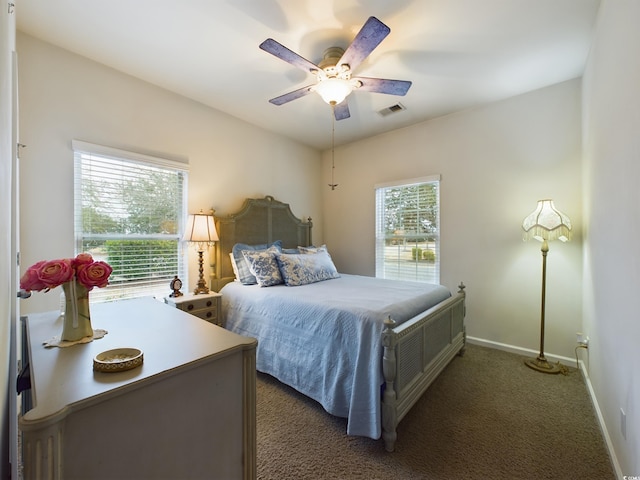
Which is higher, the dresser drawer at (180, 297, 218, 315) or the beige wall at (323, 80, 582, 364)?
the beige wall at (323, 80, 582, 364)

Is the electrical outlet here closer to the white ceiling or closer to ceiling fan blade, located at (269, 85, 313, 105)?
A: the white ceiling

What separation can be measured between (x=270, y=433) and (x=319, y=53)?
2872 millimetres

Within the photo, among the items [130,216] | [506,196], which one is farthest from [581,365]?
[130,216]

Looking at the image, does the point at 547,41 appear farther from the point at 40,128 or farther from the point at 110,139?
the point at 40,128

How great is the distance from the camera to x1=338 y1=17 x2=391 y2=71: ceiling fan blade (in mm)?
1610

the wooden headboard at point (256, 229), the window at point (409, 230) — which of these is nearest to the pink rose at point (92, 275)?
the wooden headboard at point (256, 229)

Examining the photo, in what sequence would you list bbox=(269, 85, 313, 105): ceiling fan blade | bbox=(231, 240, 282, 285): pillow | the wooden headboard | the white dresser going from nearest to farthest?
the white dresser → bbox=(269, 85, 313, 105): ceiling fan blade → bbox=(231, 240, 282, 285): pillow → the wooden headboard

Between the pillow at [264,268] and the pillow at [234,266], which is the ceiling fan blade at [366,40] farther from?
the pillow at [234,266]

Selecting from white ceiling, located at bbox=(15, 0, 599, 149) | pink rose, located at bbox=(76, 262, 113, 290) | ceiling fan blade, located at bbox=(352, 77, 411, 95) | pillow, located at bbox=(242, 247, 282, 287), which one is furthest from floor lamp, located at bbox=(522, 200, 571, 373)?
pink rose, located at bbox=(76, 262, 113, 290)

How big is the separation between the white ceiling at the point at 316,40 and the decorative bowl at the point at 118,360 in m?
2.12

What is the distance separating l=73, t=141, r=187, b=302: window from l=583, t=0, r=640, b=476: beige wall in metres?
3.40

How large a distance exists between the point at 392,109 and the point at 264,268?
2357mm

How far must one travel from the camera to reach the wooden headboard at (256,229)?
10.9ft

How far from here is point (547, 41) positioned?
2.20 metres
